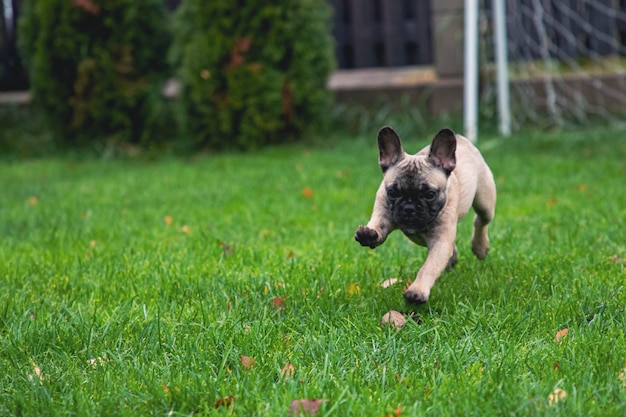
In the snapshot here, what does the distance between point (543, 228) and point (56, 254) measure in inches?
102

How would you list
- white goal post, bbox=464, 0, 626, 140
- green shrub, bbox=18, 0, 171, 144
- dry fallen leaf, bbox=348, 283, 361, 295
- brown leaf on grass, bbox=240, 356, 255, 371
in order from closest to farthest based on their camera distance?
brown leaf on grass, bbox=240, 356, 255, 371, dry fallen leaf, bbox=348, 283, 361, 295, green shrub, bbox=18, 0, 171, 144, white goal post, bbox=464, 0, 626, 140

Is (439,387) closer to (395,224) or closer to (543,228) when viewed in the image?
(395,224)

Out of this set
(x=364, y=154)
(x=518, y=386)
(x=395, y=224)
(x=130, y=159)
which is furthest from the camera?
(x=130, y=159)

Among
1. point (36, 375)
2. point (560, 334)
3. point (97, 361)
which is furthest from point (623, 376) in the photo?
point (36, 375)

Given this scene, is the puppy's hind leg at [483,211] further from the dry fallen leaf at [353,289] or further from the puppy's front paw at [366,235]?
the puppy's front paw at [366,235]

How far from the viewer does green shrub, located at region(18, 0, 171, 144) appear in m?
9.23

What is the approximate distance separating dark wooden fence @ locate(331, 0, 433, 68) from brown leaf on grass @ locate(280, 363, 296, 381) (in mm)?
8724

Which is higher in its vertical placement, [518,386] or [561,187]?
[518,386]

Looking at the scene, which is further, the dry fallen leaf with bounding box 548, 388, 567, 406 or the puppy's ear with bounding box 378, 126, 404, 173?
the puppy's ear with bounding box 378, 126, 404, 173

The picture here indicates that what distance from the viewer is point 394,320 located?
2.88 meters

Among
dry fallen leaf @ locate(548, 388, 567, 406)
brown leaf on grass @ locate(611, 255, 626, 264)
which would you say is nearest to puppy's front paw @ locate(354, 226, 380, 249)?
dry fallen leaf @ locate(548, 388, 567, 406)

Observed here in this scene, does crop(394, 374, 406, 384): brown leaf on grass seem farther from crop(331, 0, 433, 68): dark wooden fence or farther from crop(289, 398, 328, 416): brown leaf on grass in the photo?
crop(331, 0, 433, 68): dark wooden fence

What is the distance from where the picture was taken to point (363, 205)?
559 centimetres

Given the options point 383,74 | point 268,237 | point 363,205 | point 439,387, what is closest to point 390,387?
point 439,387
